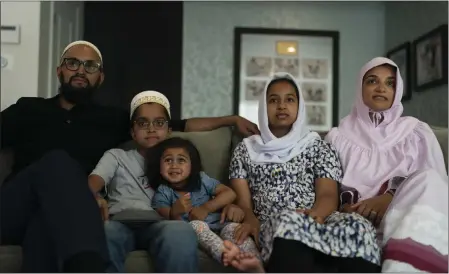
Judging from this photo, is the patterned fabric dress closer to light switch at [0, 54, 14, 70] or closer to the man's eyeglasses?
the man's eyeglasses

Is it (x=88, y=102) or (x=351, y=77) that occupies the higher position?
(x=351, y=77)

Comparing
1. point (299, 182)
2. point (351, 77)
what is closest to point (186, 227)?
point (299, 182)

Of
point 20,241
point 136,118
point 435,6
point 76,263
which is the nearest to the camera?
point 76,263

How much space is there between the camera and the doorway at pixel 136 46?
3.68 metres

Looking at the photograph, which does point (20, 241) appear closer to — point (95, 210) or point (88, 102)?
point (95, 210)

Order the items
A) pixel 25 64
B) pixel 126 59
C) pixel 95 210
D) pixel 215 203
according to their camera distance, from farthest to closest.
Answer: pixel 126 59
pixel 25 64
pixel 215 203
pixel 95 210

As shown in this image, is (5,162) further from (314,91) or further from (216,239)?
Answer: (314,91)

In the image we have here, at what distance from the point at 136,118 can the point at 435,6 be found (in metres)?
2.16

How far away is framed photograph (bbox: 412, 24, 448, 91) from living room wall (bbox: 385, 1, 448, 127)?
5 cm

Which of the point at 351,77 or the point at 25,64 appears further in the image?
the point at 351,77

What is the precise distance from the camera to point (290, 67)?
3.76m

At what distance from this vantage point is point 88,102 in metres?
1.95

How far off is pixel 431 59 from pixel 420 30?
30 centimetres

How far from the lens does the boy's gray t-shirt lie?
1.71 m
